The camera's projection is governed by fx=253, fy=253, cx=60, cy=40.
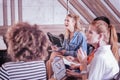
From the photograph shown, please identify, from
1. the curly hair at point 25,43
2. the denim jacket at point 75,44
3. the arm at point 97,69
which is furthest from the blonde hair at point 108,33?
the denim jacket at point 75,44

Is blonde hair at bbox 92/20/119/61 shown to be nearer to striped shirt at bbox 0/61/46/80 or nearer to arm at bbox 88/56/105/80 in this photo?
arm at bbox 88/56/105/80

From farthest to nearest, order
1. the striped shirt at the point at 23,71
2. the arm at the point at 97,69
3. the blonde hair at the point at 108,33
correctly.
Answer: the blonde hair at the point at 108,33, the arm at the point at 97,69, the striped shirt at the point at 23,71

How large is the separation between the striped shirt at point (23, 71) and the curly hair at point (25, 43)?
3 centimetres

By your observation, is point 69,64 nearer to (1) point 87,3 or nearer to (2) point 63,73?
(2) point 63,73

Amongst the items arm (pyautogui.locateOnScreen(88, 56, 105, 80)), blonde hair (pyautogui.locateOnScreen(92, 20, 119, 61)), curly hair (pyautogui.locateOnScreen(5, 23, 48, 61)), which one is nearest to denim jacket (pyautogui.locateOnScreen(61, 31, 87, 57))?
blonde hair (pyautogui.locateOnScreen(92, 20, 119, 61))

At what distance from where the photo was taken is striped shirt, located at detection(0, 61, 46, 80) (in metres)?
1.21

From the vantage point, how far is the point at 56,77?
292 cm

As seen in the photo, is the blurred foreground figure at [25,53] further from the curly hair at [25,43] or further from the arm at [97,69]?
the arm at [97,69]

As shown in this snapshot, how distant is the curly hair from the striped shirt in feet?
0.11

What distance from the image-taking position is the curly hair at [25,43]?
1.29 metres

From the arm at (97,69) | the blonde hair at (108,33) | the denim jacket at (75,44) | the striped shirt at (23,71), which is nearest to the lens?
the striped shirt at (23,71)

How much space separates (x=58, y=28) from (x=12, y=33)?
2.24m

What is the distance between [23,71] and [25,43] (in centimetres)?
14

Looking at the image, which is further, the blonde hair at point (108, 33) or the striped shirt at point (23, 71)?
the blonde hair at point (108, 33)
